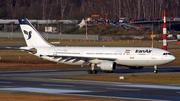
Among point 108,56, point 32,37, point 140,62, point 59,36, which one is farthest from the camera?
→ point 59,36

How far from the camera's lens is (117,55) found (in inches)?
1930

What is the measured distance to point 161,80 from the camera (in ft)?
128

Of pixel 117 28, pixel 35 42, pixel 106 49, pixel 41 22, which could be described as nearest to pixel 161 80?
pixel 106 49

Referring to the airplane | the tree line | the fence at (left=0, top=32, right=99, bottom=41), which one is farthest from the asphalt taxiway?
the tree line

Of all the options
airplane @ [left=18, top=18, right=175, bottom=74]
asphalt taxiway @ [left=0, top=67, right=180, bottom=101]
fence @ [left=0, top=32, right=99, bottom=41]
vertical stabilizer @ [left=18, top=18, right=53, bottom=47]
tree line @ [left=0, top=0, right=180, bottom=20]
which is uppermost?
tree line @ [left=0, top=0, right=180, bottom=20]

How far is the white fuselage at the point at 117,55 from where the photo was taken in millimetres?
47594

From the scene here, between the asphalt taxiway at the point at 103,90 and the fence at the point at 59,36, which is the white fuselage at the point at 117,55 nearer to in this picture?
the asphalt taxiway at the point at 103,90

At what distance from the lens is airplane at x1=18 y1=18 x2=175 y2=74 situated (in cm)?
4750

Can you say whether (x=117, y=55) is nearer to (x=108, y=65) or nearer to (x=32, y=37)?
(x=108, y=65)

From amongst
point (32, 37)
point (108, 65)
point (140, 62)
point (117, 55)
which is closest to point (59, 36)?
point (32, 37)

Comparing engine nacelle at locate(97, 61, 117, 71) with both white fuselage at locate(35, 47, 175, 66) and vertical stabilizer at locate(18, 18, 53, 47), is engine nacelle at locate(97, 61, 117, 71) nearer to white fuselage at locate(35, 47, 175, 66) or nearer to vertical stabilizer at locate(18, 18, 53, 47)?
white fuselage at locate(35, 47, 175, 66)

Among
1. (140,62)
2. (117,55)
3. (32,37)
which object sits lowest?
(140,62)

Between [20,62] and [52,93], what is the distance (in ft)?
123

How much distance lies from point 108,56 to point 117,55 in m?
1.35
